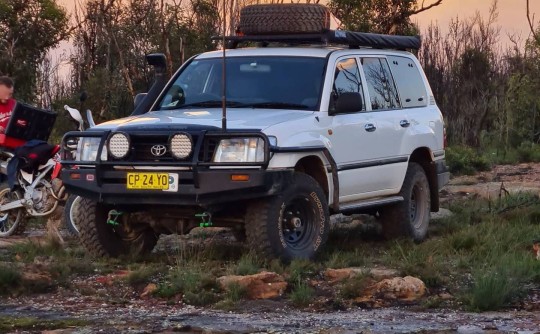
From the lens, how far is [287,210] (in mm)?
9562

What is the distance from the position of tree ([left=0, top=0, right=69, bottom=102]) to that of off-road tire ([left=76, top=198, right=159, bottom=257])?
489 inches

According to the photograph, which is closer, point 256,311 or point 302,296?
point 256,311

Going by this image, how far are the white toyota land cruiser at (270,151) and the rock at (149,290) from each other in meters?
0.78

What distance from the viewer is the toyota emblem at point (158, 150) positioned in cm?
920

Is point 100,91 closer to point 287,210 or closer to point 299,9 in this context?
point 299,9

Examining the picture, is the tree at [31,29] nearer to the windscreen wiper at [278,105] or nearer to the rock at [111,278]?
the windscreen wiper at [278,105]

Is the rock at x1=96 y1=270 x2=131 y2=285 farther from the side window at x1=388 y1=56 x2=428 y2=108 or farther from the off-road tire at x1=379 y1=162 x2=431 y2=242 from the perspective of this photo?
the side window at x1=388 y1=56 x2=428 y2=108

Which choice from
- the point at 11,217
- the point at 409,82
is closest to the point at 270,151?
the point at 409,82

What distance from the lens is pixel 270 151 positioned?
29.8ft

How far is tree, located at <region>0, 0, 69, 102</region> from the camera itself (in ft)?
74.4

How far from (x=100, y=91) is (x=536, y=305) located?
47.8 feet

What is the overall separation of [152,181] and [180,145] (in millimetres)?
358

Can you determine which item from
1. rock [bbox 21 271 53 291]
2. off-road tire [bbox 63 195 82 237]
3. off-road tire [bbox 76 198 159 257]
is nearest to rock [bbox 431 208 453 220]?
off-road tire [bbox 63 195 82 237]

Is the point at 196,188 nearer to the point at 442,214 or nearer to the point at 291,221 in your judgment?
the point at 291,221
